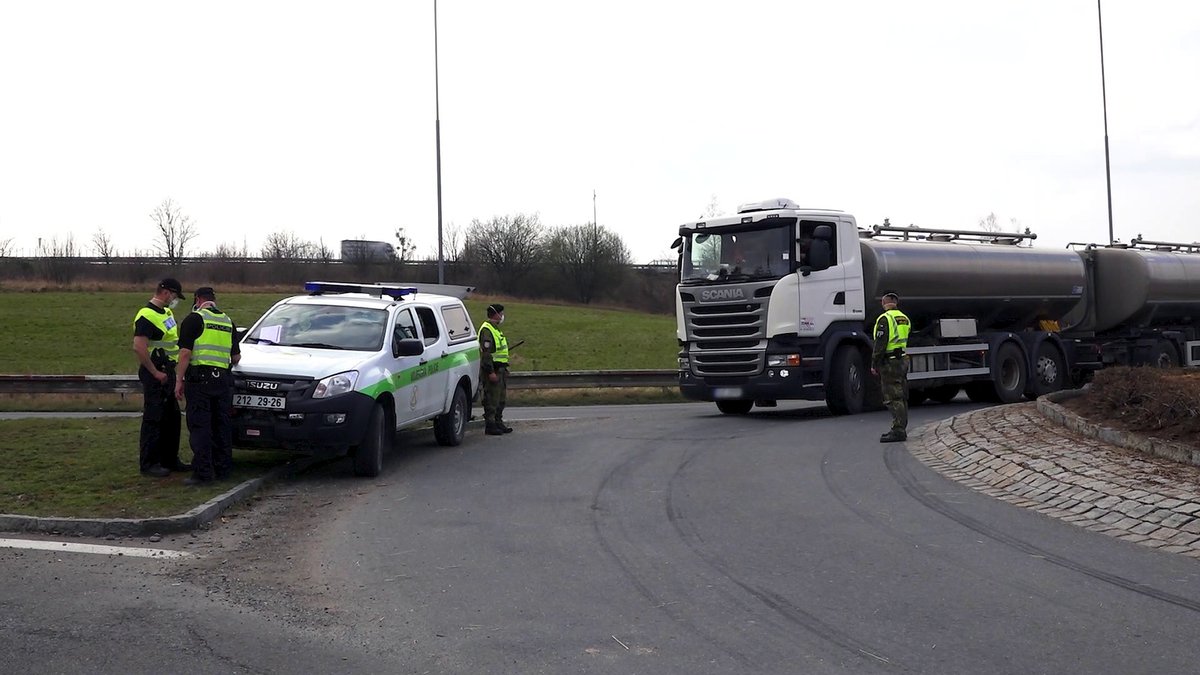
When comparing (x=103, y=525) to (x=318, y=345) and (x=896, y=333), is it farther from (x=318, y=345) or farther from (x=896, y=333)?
(x=896, y=333)

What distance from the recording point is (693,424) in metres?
16.8

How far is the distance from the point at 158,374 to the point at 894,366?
8.38m

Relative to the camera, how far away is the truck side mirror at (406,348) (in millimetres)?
12334

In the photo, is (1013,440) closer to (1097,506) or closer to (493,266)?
(1097,506)

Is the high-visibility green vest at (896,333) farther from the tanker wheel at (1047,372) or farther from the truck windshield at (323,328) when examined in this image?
the tanker wheel at (1047,372)

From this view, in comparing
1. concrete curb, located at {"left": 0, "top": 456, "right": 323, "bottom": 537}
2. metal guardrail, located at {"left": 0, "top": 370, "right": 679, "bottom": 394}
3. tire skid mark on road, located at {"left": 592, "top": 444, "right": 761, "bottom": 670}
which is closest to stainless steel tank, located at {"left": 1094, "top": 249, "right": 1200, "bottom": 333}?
metal guardrail, located at {"left": 0, "top": 370, "right": 679, "bottom": 394}

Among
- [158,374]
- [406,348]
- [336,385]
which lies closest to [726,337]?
[406,348]

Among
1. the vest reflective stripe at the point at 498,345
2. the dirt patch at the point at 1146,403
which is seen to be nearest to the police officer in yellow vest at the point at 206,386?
the vest reflective stripe at the point at 498,345

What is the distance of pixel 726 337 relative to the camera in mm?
17188

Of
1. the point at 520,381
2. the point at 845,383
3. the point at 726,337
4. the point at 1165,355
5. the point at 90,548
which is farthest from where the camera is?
the point at 520,381

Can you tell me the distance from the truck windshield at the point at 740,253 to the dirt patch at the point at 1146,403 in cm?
493

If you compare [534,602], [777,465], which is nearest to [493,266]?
[777,465]

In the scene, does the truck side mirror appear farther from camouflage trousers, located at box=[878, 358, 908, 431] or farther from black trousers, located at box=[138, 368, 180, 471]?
camouflage trousers, located at box=[878, 358, 908, 431]

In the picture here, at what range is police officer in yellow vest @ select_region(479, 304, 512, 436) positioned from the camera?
15.9 m
